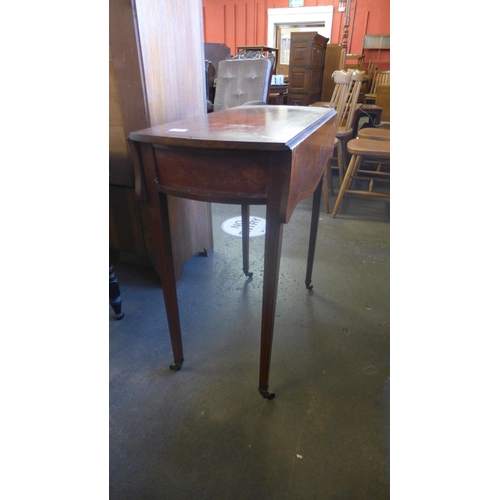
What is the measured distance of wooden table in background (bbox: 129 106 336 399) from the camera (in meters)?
0.73

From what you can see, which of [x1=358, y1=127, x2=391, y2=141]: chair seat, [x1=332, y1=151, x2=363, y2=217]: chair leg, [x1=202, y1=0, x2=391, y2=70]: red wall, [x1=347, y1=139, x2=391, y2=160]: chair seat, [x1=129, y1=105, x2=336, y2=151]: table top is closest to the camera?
[x1=129, y1=105, x2=336, y2=151]: table top

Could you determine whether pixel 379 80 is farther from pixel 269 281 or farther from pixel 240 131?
pixel 269 281

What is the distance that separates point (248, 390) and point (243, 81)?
2.22 m

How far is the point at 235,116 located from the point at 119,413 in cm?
98

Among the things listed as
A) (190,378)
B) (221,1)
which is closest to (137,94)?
(190,378)

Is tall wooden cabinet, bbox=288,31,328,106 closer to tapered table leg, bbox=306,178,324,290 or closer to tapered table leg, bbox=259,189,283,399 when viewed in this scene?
tapered table leg, bbox=306,178,324,290

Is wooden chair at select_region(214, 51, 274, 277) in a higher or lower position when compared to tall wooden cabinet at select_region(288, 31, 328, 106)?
lower

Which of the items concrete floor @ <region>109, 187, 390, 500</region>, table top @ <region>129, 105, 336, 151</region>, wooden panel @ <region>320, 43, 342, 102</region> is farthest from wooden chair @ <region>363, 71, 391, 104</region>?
table top @ <region>129, 105, 336, 151</region>

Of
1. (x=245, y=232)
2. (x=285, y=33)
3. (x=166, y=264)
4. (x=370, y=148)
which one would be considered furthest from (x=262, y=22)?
(x=166, y=264)

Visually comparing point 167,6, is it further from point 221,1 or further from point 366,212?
point 221,1

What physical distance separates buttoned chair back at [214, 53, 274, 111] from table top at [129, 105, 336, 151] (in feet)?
4.80

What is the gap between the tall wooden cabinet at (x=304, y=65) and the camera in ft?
14.9

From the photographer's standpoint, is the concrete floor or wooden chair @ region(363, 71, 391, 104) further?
wooden chair @ region(363, 71, 391, 104)

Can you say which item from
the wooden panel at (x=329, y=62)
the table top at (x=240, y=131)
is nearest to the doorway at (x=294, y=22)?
the wooden panel at (x=329, y=62)
